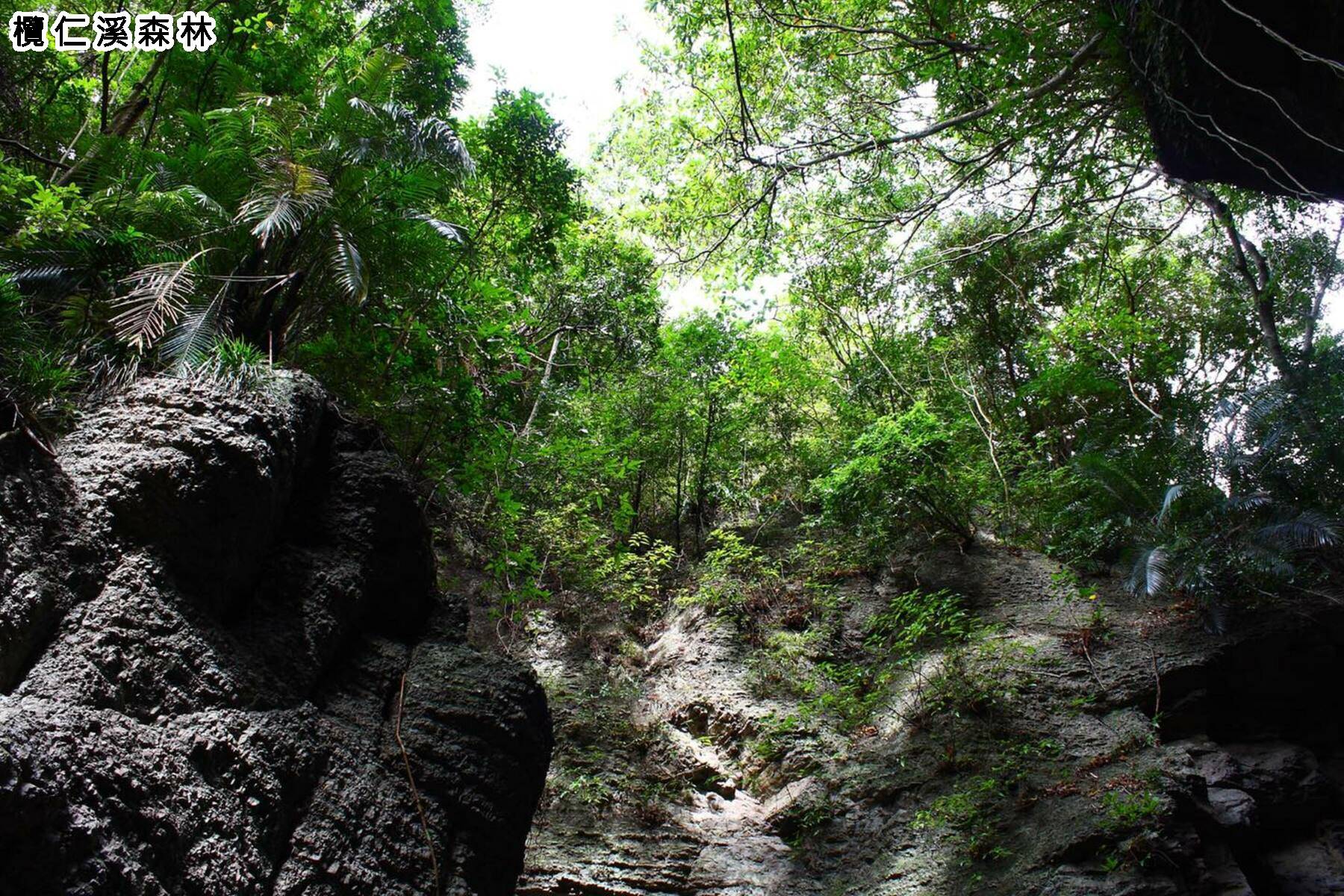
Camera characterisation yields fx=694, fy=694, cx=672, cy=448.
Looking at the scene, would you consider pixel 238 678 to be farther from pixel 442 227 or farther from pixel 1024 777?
pixel 1024 777

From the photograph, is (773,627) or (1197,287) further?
(1197,287)

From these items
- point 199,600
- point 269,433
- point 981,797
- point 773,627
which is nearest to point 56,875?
point 199,600

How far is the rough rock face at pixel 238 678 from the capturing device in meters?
2.73

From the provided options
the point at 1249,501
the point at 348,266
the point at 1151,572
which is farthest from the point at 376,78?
the point at 1249,501

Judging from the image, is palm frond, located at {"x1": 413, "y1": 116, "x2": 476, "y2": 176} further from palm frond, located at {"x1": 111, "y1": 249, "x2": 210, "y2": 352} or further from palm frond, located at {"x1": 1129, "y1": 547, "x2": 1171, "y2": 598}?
palm frond, located at {"x1": 1129, "y1": 547, "x2": 1171, "y2": 598}

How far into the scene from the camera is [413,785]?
3.91 m

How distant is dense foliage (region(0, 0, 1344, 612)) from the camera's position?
502cm

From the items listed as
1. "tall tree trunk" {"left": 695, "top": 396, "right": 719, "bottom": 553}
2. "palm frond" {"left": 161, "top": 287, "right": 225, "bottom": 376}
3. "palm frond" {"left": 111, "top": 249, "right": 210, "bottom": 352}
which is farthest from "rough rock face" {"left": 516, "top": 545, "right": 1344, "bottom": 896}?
"palm frond" {"left": 111, "top": 249, "right": 210, "bottom": 352}

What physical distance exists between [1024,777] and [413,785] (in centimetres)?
531

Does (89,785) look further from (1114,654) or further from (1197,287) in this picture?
(1197,287)

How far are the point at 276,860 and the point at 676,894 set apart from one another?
4.10m

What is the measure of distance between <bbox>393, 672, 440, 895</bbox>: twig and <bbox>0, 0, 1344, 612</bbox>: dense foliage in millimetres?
2179

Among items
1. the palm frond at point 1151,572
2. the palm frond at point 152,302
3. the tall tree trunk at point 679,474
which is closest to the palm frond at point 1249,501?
the palm frond at point 1151,572

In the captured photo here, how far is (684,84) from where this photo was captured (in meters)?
7.52
